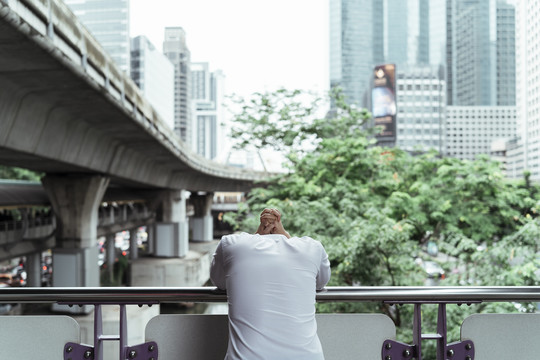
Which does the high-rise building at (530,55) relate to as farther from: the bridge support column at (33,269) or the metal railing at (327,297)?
the bridge support column at (33,269)

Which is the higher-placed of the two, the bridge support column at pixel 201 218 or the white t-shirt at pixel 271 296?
the white t-shirt at pixel 271 296

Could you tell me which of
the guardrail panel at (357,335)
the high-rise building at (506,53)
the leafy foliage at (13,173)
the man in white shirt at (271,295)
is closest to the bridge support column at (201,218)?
the leafy foliage at (13,173)

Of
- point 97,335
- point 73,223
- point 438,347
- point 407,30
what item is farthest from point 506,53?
point 97,335

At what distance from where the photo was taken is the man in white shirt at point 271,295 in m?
2.25

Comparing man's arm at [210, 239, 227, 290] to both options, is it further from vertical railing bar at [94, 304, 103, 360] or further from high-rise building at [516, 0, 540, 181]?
high-rise building at [516, 0, 540, 181]

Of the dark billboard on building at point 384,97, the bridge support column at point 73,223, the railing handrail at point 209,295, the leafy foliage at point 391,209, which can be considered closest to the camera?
the railing handrail at point 209,295

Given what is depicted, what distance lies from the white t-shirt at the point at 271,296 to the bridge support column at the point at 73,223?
56.7ft

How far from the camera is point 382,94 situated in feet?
337

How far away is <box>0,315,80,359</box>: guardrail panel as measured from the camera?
8.91ft

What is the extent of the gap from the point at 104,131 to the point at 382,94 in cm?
9321

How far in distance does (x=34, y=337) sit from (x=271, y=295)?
135cm

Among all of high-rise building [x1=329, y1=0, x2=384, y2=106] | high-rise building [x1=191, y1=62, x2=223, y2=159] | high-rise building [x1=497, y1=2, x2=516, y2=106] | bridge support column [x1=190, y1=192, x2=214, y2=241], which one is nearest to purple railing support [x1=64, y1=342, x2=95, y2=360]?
high-rise building [x1=191, y1=62, x2=223, y2=159]

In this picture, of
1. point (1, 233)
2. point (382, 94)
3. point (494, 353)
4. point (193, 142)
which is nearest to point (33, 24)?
point (494, 353)

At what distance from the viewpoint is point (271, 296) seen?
2283 mm
